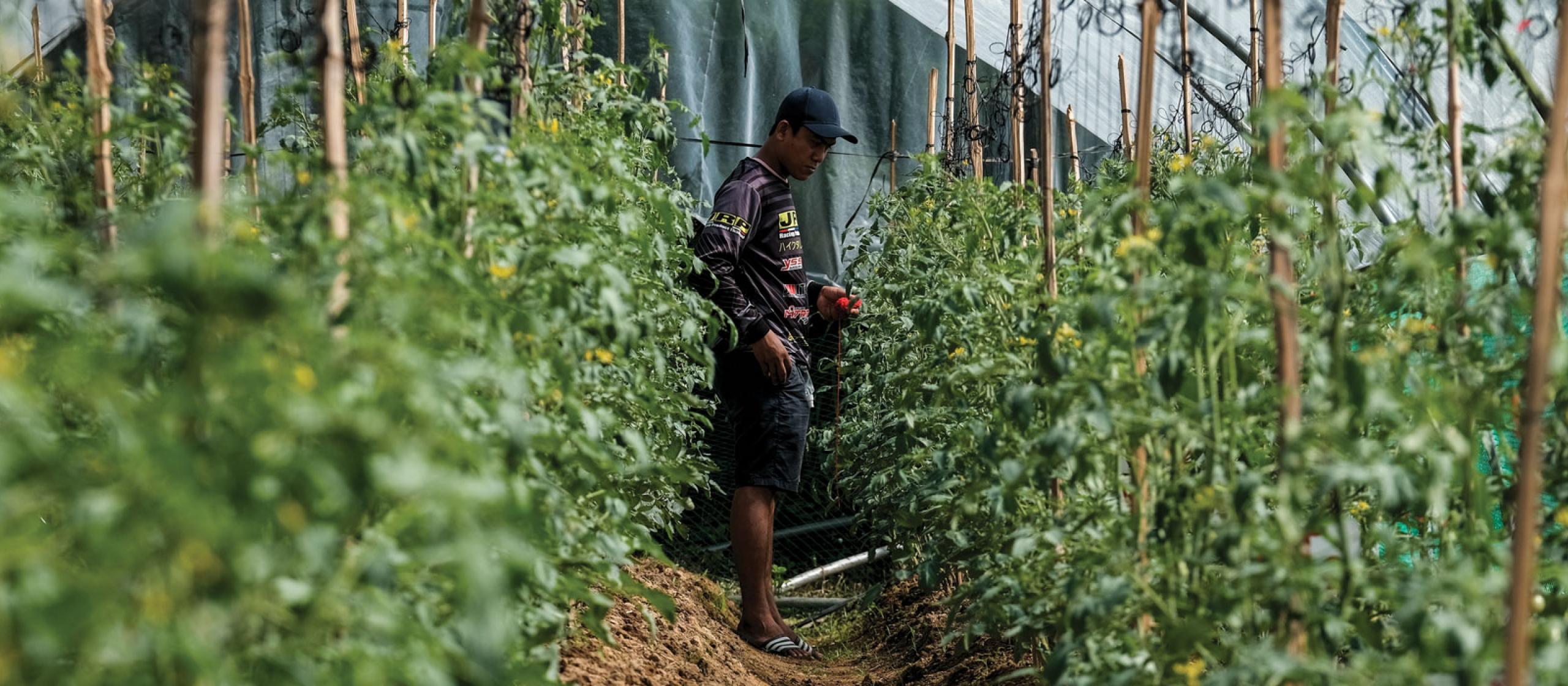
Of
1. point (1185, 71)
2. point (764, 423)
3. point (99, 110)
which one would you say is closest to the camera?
point (99, 110)

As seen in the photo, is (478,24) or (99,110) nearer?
(478,24)

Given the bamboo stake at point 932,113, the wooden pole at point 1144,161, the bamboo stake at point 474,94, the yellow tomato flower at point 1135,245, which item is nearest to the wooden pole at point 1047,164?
the wooden pole at point 1144,161

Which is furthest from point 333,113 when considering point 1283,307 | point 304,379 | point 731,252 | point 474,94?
point 731,252

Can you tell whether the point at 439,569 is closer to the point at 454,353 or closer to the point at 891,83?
the point at 454,353

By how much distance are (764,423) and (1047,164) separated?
60.9 inches

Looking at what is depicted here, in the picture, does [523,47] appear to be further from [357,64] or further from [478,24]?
[357,64]

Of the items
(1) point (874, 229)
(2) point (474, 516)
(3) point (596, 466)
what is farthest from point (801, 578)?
(2) point (474, 516)

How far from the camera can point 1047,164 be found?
2881 mm

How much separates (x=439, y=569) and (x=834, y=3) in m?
6.66

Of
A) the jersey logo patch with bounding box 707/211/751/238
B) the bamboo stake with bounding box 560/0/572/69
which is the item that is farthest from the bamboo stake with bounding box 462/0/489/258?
the jersey logo patch with bounding box 707/211/751/238

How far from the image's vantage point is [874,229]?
17.5ft

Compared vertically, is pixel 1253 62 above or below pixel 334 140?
above

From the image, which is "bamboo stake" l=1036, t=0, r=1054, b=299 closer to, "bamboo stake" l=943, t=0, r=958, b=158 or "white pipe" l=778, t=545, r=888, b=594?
"white pipe" l=778, t=545, r=888, b=594

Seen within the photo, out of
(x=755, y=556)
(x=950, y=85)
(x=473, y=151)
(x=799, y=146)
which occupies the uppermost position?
(x=950, y=85)
